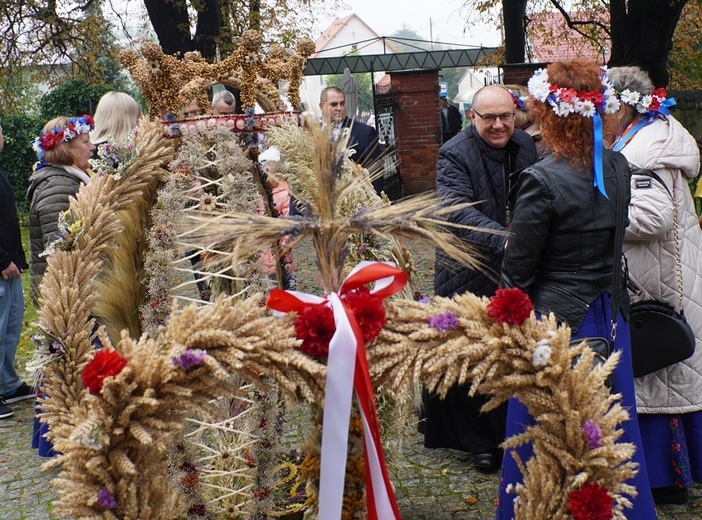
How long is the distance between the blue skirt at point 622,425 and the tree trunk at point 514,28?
466 inches

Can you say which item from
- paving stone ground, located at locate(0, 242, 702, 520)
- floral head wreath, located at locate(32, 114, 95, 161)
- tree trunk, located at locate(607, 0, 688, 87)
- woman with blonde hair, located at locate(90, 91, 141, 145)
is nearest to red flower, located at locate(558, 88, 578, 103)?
paving stone ground, located at locate(0, 242, 702, 520)

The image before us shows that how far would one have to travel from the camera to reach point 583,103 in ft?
9.59

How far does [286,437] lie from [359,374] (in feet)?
10.3

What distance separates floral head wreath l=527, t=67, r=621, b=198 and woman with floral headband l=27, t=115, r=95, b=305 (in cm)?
289

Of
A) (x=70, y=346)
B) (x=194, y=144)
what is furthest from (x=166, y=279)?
(x=70, y=346)

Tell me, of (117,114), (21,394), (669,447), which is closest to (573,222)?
(669,447)

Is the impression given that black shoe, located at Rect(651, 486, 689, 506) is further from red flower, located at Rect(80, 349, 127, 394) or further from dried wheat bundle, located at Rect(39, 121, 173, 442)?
red flower, located at Rect(80, 349, 127, 394)

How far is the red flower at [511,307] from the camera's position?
1.98 metres

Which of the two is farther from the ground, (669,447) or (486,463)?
(669,447)

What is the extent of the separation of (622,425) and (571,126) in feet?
3.61

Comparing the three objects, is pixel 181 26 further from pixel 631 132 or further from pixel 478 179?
pixel 631 132

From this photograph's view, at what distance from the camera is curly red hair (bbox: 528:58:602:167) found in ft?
9.76

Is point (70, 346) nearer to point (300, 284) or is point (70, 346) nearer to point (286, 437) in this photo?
point (286, 437)

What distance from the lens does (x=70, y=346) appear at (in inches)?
98.9
